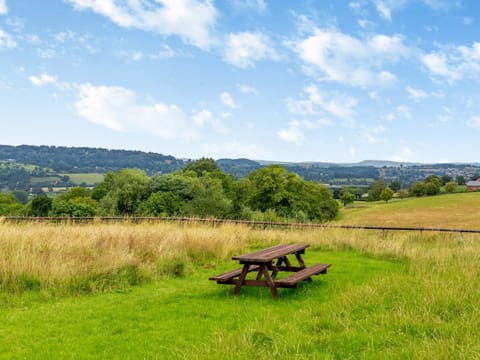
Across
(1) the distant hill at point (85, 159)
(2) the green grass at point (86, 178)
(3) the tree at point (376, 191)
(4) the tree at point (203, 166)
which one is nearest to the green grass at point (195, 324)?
(4) the tree at point (203, 166)

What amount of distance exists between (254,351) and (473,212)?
224ft

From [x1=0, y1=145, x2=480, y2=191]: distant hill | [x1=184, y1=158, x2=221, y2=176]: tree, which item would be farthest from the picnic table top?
[x1=0, y1=145, x2=480, y2=191]: distant hill

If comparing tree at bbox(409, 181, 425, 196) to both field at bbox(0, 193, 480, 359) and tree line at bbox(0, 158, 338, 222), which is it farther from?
field at bbox(0, 193, 480, 359)

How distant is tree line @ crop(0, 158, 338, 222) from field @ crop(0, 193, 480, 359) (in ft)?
86.9

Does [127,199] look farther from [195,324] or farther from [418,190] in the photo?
[418,190]

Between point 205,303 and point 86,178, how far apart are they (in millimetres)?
134953

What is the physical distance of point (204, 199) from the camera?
45.0m

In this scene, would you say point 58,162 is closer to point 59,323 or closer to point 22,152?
point 22,152

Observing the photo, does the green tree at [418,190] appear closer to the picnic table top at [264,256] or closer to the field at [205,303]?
the field at [205,303]

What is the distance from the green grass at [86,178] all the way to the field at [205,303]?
385 feet

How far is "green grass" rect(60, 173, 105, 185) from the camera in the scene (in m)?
127

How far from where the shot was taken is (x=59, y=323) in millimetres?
6418

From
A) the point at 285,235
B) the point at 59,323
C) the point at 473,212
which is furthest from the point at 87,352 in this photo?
the point at 473,212

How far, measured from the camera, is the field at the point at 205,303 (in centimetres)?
496
